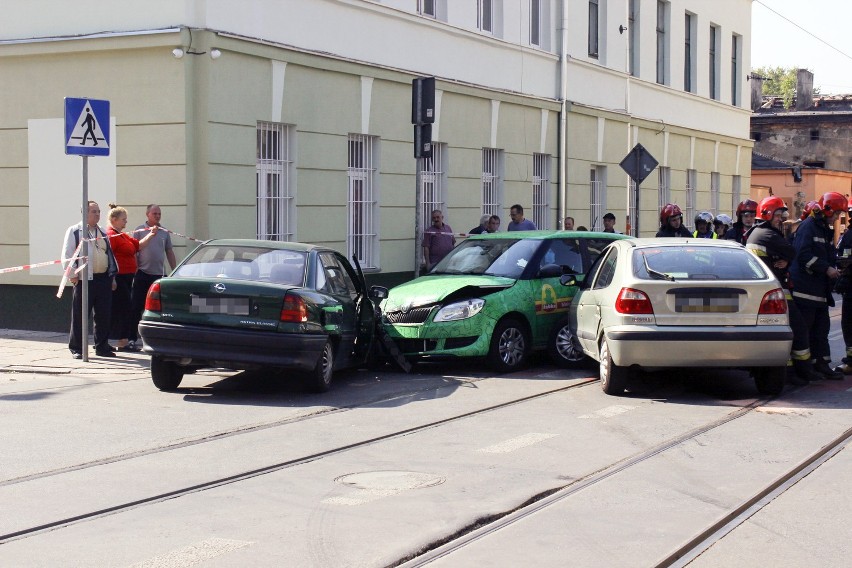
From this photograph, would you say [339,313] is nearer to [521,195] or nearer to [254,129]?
[254,129]

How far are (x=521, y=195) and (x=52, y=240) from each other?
1086 cm

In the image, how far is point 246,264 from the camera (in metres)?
11.8

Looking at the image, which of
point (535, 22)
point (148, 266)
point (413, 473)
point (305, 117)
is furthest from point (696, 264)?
point (535, 22)

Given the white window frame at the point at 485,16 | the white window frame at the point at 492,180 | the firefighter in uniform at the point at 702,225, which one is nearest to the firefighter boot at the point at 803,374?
the firefighter in uniform at the point at 702,225

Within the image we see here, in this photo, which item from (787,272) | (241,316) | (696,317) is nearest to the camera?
(241,316)

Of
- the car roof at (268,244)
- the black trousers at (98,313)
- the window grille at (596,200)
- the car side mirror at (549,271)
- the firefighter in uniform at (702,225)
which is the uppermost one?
the window grille at (596,200)

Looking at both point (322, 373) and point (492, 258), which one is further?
point (492, 258)

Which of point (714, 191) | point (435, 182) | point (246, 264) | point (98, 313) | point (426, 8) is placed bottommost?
point (98, 313)

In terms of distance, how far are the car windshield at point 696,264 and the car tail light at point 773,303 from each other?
0.68ft

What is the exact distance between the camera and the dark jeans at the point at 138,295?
596 inches

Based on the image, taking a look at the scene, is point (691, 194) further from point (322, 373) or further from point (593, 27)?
point (322, 373)

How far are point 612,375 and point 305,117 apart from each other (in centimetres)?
824

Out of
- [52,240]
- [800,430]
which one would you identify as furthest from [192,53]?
[800,430]

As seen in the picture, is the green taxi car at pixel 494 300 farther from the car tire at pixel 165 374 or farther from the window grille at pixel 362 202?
the window grille at pixel 362 202
